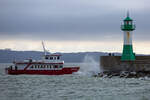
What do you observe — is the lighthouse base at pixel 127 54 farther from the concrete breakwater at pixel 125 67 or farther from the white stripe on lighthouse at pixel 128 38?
the concrete breakwater at pixel 125 67

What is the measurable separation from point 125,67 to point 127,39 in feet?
12.2

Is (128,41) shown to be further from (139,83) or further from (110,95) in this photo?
(110,95)

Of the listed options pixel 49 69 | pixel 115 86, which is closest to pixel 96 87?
pixel 115 86

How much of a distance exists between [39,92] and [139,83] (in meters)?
11.4

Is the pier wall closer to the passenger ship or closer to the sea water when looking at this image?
the sea water

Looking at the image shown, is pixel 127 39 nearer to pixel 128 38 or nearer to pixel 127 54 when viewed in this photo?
pixel 128 38

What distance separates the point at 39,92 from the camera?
3572 cm

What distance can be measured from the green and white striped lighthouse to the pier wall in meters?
1.09

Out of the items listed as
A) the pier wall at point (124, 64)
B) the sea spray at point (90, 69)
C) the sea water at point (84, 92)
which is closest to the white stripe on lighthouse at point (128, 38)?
the pier wall at point (124, 64)

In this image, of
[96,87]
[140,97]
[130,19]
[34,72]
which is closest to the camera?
[140,97]

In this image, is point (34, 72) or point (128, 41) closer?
point (128, 41)

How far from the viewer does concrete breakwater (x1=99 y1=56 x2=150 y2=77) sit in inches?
1946

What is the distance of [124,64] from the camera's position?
2000 inches

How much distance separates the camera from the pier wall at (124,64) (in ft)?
163
